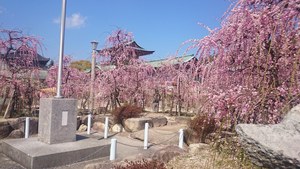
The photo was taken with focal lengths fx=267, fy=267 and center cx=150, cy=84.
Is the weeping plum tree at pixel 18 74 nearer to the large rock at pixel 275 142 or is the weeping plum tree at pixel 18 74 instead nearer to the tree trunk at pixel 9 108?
the tree trunk at pixel 9 108

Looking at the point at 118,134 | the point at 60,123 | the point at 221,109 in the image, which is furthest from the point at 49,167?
the point at 118,134

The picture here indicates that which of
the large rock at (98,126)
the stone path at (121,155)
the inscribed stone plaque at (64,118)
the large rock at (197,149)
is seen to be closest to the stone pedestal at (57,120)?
the inscribed stone plaque at (64,118)

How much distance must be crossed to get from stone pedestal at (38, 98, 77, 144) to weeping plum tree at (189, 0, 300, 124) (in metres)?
3.48

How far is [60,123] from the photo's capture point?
641 centimetres

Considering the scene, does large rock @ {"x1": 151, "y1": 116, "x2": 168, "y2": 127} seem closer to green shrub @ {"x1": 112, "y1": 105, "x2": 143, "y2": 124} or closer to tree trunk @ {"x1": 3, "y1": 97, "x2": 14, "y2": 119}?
green shrub @ {"x1": 112, "y1": 105, "x2": 143, "y2": 124}

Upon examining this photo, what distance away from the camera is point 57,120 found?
20.8 feet

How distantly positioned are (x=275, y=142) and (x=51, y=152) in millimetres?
4458

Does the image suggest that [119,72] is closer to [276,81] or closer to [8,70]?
[8,70]

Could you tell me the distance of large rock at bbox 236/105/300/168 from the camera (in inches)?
110

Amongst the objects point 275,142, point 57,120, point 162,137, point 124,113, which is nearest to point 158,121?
point 124,113

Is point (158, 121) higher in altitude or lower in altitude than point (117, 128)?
higher

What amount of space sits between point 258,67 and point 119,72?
9.01m

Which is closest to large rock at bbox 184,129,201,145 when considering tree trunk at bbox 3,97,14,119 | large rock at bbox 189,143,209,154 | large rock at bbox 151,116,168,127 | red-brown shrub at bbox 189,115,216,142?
red-brown shrub at bbox 189,115,216,142

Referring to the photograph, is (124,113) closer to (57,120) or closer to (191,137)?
(191,137)
